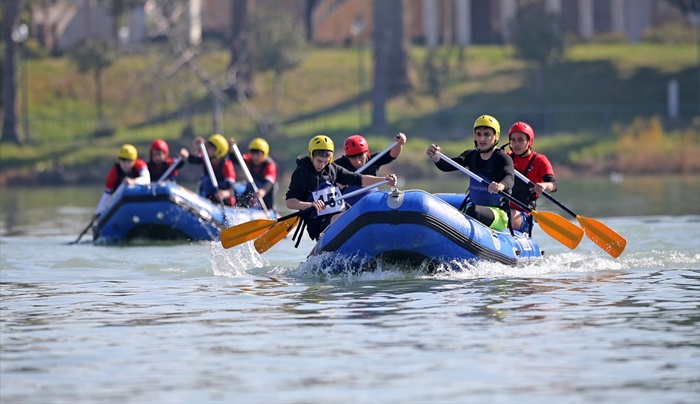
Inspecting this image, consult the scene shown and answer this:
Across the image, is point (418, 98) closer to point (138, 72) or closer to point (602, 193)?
point (138, 72)

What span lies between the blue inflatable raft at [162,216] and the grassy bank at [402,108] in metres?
21.3

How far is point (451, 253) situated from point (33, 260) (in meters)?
6.38

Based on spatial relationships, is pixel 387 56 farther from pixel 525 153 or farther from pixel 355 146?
pixel 355 146

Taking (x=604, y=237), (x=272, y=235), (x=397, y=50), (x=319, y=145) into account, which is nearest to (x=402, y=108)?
(x=397, y=50)

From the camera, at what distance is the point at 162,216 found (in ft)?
72.0

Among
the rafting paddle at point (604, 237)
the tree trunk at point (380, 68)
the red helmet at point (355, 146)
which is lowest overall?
the rafting paddle at point (604, 237)

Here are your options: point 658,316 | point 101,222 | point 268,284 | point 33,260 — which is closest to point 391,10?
point 101,222

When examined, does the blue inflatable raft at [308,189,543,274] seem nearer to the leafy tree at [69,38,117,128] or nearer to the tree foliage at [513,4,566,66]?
the tree foliage at [513,4,566,66]

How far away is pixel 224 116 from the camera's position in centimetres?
5056

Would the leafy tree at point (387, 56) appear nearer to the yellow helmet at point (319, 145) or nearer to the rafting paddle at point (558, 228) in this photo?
the rafting paddle at point (558, 228)

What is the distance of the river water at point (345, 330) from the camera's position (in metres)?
9.76

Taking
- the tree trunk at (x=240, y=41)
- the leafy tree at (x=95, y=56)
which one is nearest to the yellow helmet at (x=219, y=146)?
the tree trunk at (x=240, y=41)

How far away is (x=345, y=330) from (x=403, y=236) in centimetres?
317

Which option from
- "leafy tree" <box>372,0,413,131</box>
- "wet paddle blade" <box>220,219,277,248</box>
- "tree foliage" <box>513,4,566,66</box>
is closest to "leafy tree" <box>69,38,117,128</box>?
"leafy tree" <box>372,0,413,131</box>
